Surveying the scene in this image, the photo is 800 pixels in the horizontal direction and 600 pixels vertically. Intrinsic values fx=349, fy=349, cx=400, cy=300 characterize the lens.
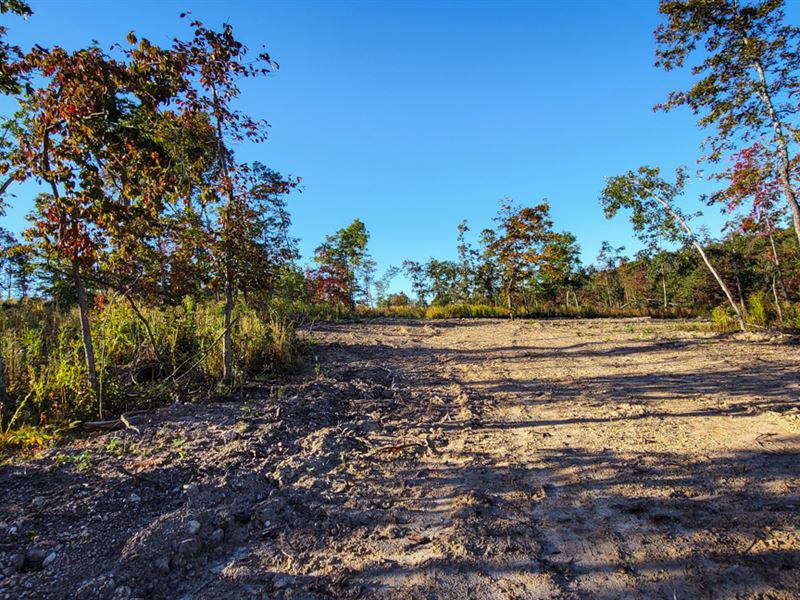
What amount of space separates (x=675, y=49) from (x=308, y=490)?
1011 cm

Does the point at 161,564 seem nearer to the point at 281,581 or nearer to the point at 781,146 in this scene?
the point at 281,581

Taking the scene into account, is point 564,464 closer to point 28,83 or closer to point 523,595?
point 523,595

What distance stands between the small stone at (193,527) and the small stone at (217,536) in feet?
0.25

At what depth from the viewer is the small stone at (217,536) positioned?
1.72 metres

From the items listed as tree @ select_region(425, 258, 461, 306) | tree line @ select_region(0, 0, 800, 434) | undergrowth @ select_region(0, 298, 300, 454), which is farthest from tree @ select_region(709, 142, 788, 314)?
tree @ select_region(425, 258, 461, 306)

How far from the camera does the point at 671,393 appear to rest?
393 centimetres

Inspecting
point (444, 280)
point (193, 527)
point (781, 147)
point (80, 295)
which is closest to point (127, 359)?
point (80, 295)

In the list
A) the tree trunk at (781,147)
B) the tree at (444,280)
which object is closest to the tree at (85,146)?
the tree trunk at (781,147)

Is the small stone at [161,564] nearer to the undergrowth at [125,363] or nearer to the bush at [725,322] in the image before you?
the undergrowth at [125,363]

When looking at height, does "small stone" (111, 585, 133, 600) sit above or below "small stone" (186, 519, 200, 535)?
below

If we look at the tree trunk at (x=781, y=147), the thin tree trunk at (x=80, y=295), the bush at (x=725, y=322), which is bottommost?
the bush at (x=725, y=322)

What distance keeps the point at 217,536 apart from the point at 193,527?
0.13 m

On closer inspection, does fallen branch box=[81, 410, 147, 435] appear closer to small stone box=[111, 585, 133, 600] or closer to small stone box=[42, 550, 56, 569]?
small stone box=[42, 550, 56, 569]

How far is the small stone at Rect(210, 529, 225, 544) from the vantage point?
67.6 inches
